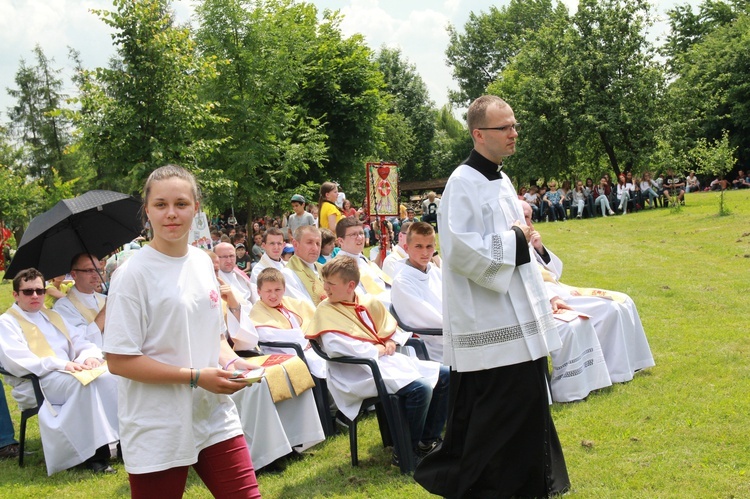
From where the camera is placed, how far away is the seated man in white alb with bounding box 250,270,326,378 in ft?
21.2

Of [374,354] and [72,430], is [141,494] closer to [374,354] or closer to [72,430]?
[374,354]

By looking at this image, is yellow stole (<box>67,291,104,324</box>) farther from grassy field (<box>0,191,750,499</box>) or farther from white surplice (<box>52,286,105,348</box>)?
grassy field (<box>0,191,750,499</box>)

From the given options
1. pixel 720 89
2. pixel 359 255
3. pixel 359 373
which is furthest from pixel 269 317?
pixel 720 89

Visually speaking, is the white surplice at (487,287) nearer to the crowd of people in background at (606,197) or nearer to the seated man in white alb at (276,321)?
the seated man in white alb at (276,321)

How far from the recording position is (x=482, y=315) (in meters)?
3.87

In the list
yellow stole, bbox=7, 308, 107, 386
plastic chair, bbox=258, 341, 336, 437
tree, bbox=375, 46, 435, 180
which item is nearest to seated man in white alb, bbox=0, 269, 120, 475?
yellow stole, bbox=7, 308, 107, 386

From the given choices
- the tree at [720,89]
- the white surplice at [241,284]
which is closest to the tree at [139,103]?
the white surplice at [241,284]

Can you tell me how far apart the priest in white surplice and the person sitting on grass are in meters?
1.24

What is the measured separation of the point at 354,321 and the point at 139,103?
32.4 feet

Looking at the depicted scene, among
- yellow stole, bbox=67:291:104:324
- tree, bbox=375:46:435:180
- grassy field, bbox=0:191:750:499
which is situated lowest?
grassy field, bbox=0:191:750:499

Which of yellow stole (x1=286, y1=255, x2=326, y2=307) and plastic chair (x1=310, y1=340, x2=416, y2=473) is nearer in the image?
plastic chair (x1=310, y1=340, x2=416, y2=473)

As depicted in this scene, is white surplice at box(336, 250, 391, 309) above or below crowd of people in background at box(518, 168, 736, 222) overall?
below

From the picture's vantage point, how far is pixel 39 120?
49594 mm

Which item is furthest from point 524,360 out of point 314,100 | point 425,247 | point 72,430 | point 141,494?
point 314,100
